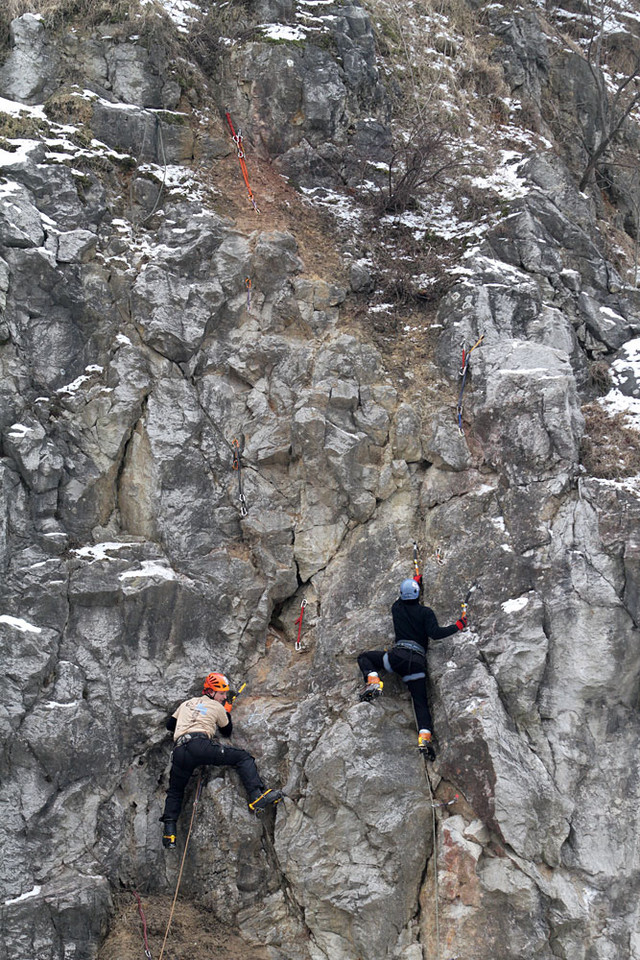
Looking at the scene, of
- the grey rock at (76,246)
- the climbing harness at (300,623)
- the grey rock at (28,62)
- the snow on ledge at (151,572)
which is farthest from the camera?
the grey rock at (28,62)

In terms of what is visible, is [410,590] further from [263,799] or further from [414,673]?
[263,799]

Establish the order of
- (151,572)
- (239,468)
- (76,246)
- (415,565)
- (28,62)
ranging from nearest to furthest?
1. (415,565)
2. (151,572)
3. (239,468)
4. (76,246)
5. (28,62)

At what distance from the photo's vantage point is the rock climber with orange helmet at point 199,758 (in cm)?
818

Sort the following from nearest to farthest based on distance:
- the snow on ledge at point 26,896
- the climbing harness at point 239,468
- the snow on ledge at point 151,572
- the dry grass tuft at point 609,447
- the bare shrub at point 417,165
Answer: the snow on ledge at point 26,896, the dry grass tuft at point 609,447, the snow on ledge at point 151,572, the climbing harness at point 239,468, the bare shrub at point 417,165

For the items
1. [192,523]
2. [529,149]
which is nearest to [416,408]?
[192,523]

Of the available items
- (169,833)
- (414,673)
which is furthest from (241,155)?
(169,833)

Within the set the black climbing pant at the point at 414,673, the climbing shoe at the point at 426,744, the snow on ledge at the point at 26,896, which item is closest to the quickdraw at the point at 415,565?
the black climbing pant at the point at 414,673

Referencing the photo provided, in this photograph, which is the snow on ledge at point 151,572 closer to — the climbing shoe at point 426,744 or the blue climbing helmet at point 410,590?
the blue climbing helmet at point 410,590

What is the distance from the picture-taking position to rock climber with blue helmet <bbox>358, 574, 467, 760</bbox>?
26.8 feet

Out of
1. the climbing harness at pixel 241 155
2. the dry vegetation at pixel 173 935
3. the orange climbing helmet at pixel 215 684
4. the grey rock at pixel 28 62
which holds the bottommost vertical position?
the dry vegetation at pixel 173 935

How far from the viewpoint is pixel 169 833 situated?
818 centimetres

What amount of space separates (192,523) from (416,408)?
313 centimetres

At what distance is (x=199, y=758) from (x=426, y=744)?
2.35 meters

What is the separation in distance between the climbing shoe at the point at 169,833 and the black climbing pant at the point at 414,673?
99.4 inches
